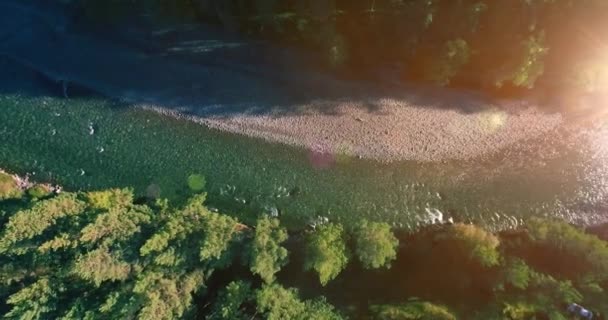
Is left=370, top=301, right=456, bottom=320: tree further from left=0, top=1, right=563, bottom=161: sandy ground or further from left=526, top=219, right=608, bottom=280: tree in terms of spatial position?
left=0, top=1, right=563, bottom=161: sandy ground

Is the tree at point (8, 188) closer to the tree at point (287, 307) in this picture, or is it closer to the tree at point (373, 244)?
the tree at point (287, 307)

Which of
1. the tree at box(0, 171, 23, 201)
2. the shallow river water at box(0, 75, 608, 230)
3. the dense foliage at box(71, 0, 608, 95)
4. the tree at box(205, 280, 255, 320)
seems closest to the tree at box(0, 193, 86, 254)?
the tree at box(0, 171, 23, 201)

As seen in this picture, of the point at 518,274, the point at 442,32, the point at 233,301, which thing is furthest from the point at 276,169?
the point at 518,274

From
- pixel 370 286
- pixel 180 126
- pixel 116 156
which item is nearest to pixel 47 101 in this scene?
pixel 116 156

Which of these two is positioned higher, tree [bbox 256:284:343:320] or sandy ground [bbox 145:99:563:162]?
sandy ground [bbox 145:99:563:162]

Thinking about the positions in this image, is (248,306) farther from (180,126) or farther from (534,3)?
(534,3)

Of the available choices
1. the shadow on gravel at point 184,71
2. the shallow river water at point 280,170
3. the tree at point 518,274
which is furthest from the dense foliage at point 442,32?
the tree at point 518,274
